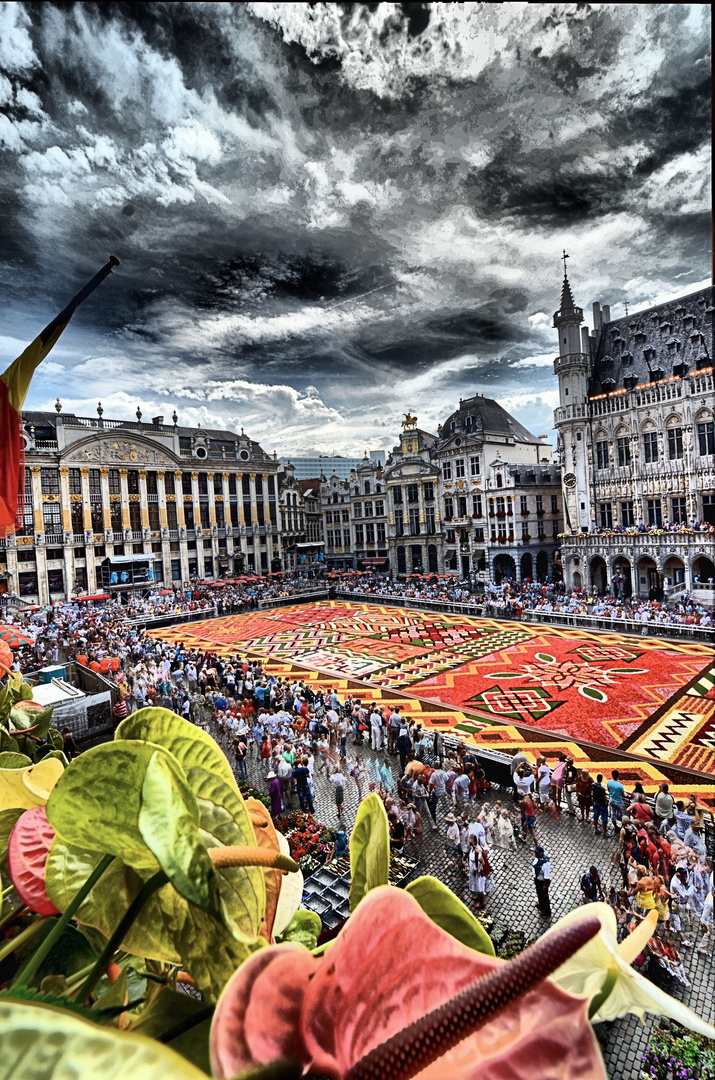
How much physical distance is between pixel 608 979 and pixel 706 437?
31.0 meters

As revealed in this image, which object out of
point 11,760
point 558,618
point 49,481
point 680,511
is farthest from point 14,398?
point 49,481

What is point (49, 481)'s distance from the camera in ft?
121

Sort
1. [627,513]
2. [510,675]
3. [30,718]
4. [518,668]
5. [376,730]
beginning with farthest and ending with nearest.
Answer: [627,513]
[518,668]
[510,675]
[376,730]
[30,718]

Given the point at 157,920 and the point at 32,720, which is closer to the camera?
the point at 157,920

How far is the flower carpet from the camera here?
11812 mm

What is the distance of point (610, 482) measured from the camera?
29.7m

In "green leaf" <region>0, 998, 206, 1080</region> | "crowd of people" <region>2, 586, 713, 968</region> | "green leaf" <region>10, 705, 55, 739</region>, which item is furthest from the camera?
"crowd of people" <region>2, 586, 713, 968</region>

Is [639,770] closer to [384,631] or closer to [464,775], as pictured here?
[464,775]

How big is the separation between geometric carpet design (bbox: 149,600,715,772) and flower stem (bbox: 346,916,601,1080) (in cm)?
1195

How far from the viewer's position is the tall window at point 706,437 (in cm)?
2592

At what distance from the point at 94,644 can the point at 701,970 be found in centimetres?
2078

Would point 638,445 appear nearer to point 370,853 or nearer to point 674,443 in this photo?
point 674,443

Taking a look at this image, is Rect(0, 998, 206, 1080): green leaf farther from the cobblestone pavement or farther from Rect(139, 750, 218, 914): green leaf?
the cobblestone pavement

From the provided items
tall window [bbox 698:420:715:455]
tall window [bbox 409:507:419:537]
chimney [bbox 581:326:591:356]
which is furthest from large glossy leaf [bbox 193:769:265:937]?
tall window [bbox 409:507:419:537]
